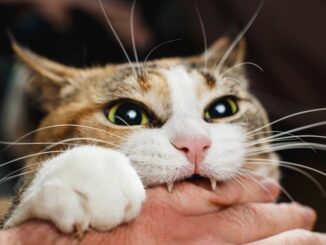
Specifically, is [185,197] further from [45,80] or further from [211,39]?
[211,39]

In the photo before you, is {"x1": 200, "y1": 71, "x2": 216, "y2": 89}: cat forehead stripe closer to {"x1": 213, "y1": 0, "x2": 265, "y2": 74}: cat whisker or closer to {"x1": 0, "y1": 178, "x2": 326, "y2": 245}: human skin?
{"x1": 213, "y1": 0, "x2": 265, "y2": 74}: cat whisker

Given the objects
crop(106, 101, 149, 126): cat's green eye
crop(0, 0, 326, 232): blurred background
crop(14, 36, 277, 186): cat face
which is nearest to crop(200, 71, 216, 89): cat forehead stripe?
crop(14, 36, 277, 186): cat face

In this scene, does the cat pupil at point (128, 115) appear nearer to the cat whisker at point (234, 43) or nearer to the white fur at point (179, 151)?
the white fur at point (179, 151)

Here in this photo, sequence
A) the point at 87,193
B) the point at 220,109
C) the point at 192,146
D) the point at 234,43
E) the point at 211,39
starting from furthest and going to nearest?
the point at 211,39, the point at 234,43, the point at 220,109, the point at 192,146, the point at 87,193

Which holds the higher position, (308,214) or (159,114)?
(159,114)

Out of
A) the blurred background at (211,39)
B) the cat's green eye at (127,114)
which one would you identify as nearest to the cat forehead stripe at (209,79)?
the cat's green eye at (127,114)

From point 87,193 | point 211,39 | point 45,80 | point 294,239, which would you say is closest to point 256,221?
point 294,239
